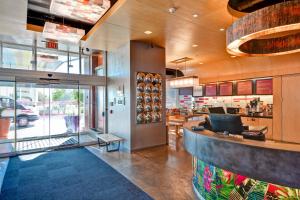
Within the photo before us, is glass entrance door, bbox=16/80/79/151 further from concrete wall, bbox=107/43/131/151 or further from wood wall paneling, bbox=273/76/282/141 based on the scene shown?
wood wall paneling, bbox=273/76/282/141

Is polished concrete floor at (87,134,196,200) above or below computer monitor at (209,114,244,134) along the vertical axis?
below

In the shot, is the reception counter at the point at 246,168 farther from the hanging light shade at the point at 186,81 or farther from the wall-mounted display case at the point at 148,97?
the hanging light shade at the point at 186,81

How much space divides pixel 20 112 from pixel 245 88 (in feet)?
29.3

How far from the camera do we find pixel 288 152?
1.82m

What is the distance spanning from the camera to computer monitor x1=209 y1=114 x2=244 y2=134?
2.96 m

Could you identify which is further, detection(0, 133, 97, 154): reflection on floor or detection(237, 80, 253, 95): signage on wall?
detection(237, 80, 253, 95): signage on wall

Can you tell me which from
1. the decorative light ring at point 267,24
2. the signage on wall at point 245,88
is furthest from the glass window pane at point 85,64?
the signage on wall at point 245,88

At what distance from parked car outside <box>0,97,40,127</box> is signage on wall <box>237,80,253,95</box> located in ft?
27.3

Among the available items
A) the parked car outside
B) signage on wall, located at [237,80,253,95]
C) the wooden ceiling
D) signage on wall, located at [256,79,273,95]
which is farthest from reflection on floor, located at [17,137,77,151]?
signage on wall, located at [256,79,273,95]

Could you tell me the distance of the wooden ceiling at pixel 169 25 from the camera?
139 inches

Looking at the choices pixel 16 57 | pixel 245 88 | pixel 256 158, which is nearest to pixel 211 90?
pixel 245 88

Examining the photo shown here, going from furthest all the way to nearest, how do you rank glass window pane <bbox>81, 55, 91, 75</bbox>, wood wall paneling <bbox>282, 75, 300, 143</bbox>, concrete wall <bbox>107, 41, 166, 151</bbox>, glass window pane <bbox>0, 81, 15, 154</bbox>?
1. glass window pane <bbox>81, 55, 91, 75</bbox>
2. wood wall paneling <bbox>282, 75, 300, 143</bbox>
3. glass window pane <bbox>0, 81, 15, 154</bbox>
4. concrete wall <bbox>107, 41, 166, 151</bbox>

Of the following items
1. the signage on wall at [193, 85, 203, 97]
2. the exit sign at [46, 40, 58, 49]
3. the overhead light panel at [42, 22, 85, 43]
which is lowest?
the signage on wall at [193, 85, 203, 97]

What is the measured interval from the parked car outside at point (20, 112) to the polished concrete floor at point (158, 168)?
2728 mm
